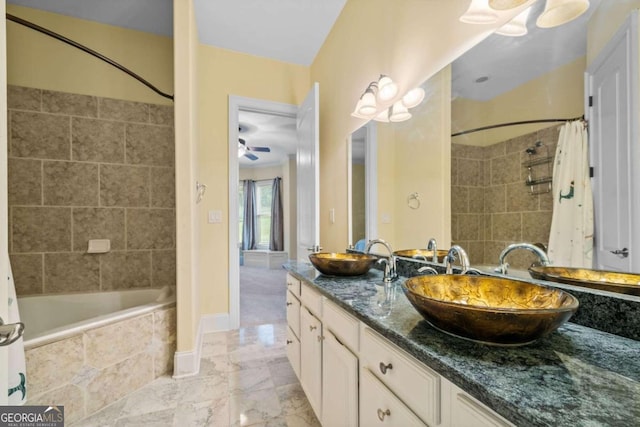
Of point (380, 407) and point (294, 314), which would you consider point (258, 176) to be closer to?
point (294, 314)

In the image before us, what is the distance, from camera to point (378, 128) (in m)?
1.93

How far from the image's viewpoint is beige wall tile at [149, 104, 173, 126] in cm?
261

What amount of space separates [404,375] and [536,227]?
72 cm

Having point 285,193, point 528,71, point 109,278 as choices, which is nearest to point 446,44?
point 528,71

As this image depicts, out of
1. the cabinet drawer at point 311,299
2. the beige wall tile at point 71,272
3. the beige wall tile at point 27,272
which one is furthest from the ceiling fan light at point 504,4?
the beige wall tile at point 27,272

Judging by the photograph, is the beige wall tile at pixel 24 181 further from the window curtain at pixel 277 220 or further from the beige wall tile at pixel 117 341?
the window curtain at pixel 277 220

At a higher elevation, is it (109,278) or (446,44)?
(446,44)

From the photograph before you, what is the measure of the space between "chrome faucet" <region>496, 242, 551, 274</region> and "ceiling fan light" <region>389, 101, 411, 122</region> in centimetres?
94

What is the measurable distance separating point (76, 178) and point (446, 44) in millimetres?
2857

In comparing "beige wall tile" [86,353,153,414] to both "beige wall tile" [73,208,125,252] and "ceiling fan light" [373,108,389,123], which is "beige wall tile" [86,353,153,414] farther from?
"ceiling fan light" [373,108,389,123]

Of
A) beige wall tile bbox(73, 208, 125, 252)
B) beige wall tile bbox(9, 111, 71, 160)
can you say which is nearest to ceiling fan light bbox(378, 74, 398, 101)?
beige wall tile bbox(73, 208, 125, 252)

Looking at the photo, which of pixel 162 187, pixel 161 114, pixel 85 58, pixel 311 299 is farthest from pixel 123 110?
pixel 311 299

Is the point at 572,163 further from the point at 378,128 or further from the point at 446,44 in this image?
the point at 378,128

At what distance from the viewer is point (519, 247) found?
104cm
